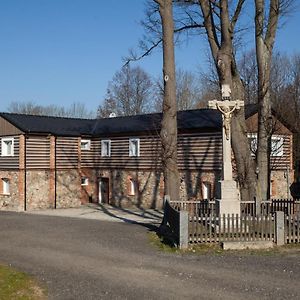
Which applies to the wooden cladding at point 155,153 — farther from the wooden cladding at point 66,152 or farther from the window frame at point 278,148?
the window frame at point 278,148

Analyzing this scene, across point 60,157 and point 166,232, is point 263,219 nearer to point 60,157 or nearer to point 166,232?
point 166,232

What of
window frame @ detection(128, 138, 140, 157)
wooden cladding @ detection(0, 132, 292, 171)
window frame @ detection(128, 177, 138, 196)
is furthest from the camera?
window frame @ detection(128, 177, 138, 196)

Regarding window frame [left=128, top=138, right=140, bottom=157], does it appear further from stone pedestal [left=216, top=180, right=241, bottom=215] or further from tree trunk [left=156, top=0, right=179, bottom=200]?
stone pedestal [left=216, top=180, right=241, bottom=215]

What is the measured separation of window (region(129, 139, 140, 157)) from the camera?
33844mm

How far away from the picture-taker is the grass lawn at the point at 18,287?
29.6 feet

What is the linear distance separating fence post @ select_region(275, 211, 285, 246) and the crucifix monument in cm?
206

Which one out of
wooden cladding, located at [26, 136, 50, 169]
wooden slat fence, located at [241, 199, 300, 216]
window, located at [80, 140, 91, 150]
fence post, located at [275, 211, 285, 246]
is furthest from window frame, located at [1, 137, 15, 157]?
fence post, located at [275, 211, 285, 246]

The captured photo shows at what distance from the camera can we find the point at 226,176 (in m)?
17.0

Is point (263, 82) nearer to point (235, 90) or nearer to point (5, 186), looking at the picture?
point (235, 90)

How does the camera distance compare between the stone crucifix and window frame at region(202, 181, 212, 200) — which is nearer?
the stone crucifix

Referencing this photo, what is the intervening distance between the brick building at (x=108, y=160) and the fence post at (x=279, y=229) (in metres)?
14.1

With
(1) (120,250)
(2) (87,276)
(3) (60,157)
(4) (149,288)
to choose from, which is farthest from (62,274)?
(3) (60,157)

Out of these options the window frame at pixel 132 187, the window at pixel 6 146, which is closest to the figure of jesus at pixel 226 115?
the window frame at pixel 132 187

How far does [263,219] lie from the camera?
48.3 ft
